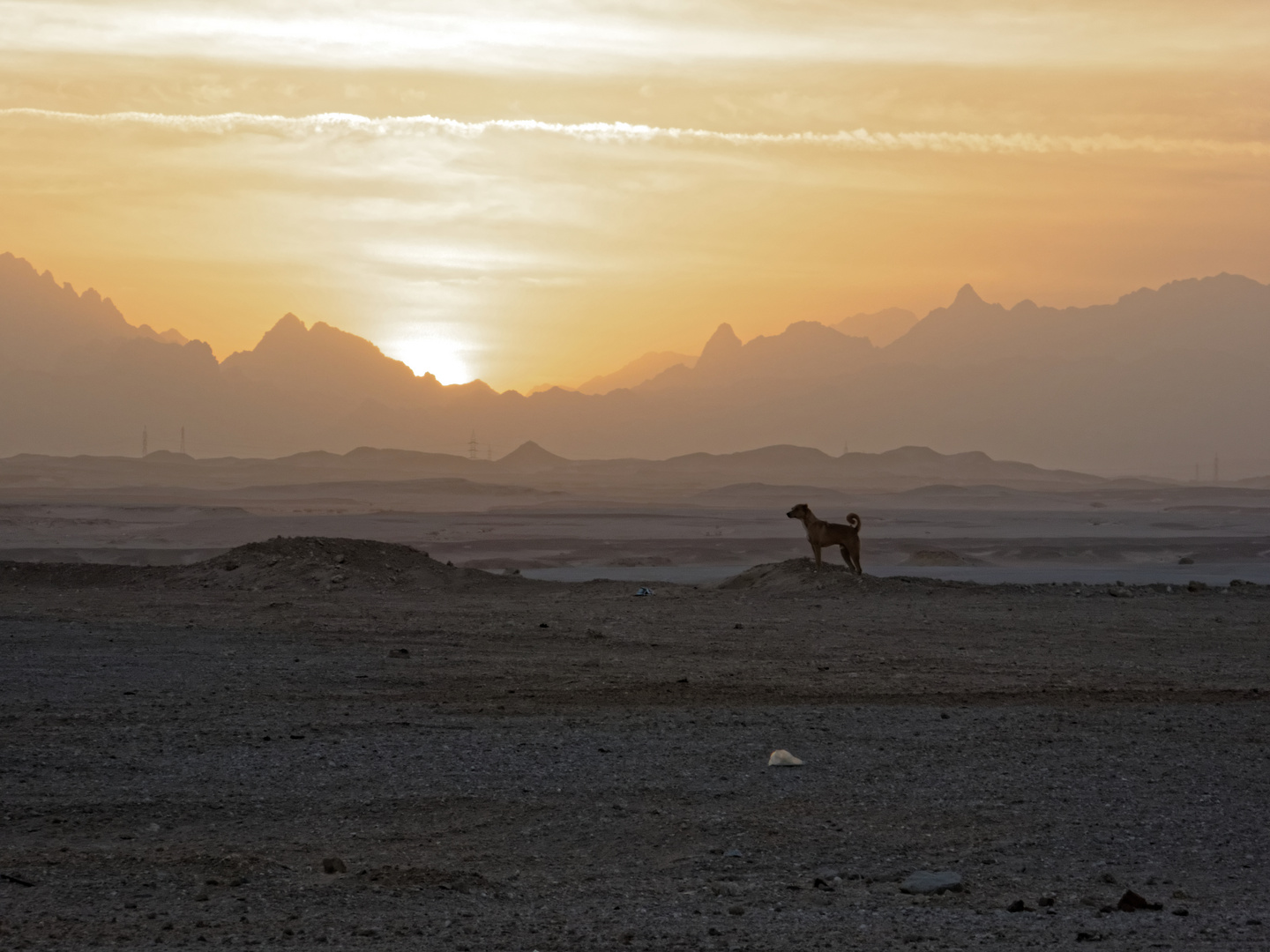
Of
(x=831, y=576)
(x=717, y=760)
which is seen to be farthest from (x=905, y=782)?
(x=831, y=576)

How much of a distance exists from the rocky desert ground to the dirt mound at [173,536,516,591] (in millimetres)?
7053

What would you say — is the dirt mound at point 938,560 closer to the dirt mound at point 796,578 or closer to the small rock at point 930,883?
the dirt mound at point 796,578

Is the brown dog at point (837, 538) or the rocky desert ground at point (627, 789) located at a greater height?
the brown dog at point (837, 538)

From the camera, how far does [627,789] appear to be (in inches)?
379

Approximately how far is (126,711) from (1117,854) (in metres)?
8.43

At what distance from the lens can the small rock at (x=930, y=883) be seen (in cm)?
734

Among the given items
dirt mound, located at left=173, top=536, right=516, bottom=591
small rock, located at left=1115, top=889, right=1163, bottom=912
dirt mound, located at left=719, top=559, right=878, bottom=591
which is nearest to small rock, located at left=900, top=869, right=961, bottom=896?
small rock, located at left=1115, top=889, right=1163, bottom=912

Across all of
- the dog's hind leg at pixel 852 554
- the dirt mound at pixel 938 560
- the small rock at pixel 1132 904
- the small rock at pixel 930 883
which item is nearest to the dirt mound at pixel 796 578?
the dog's hind leg at pixel 852 554

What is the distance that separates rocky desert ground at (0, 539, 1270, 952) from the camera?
6.87 metres

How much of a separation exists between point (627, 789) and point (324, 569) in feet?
61.9

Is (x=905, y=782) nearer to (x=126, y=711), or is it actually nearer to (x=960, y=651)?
(x=126, y=711)

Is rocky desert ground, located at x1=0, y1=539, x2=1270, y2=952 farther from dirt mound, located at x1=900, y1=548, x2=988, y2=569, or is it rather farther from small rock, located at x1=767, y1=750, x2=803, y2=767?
dirt mound, located at x1=900, y1=548, x2=988, y2=569

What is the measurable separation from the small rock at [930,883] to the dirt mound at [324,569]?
792 inches

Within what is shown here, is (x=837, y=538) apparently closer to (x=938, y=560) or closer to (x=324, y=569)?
(x=324, y=569)
